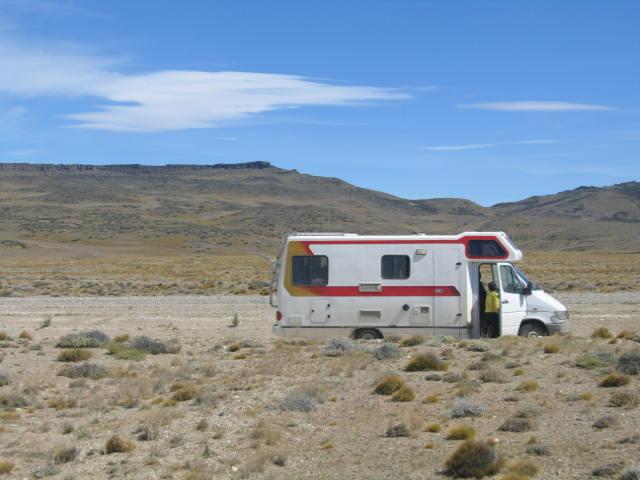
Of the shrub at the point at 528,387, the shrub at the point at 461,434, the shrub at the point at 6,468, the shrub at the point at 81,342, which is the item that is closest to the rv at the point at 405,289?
the shrub at the point at 81,342

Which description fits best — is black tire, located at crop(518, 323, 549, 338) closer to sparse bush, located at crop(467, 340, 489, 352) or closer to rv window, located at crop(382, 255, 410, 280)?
sparse bush, located at crop(467, 340, 489, 352)

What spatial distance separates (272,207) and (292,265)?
6231 inches

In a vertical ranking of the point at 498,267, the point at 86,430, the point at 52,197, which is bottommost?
the point at 86,430

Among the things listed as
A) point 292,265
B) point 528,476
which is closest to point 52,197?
point 292,265

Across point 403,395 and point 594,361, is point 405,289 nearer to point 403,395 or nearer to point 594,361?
point 594,361

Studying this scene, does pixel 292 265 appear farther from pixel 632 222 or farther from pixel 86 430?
pixel 632 222

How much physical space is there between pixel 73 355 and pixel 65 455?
7901 millimetres

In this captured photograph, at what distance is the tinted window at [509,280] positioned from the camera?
64.7ft

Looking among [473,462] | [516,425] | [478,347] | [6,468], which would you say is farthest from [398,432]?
[478,347]

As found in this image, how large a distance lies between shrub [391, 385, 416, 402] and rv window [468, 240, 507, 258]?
→ 7145mm

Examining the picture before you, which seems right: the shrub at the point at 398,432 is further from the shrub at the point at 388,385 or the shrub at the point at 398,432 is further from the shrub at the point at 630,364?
the shrub at the point at 630,364

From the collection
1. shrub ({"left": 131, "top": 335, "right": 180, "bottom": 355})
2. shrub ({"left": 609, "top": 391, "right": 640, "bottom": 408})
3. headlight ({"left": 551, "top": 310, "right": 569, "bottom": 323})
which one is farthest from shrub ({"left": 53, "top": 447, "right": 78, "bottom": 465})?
headlight ({"left": 551, "top": 310, "right": 569, "bottom": 323})

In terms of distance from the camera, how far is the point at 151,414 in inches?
485

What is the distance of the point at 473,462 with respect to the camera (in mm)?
9109
